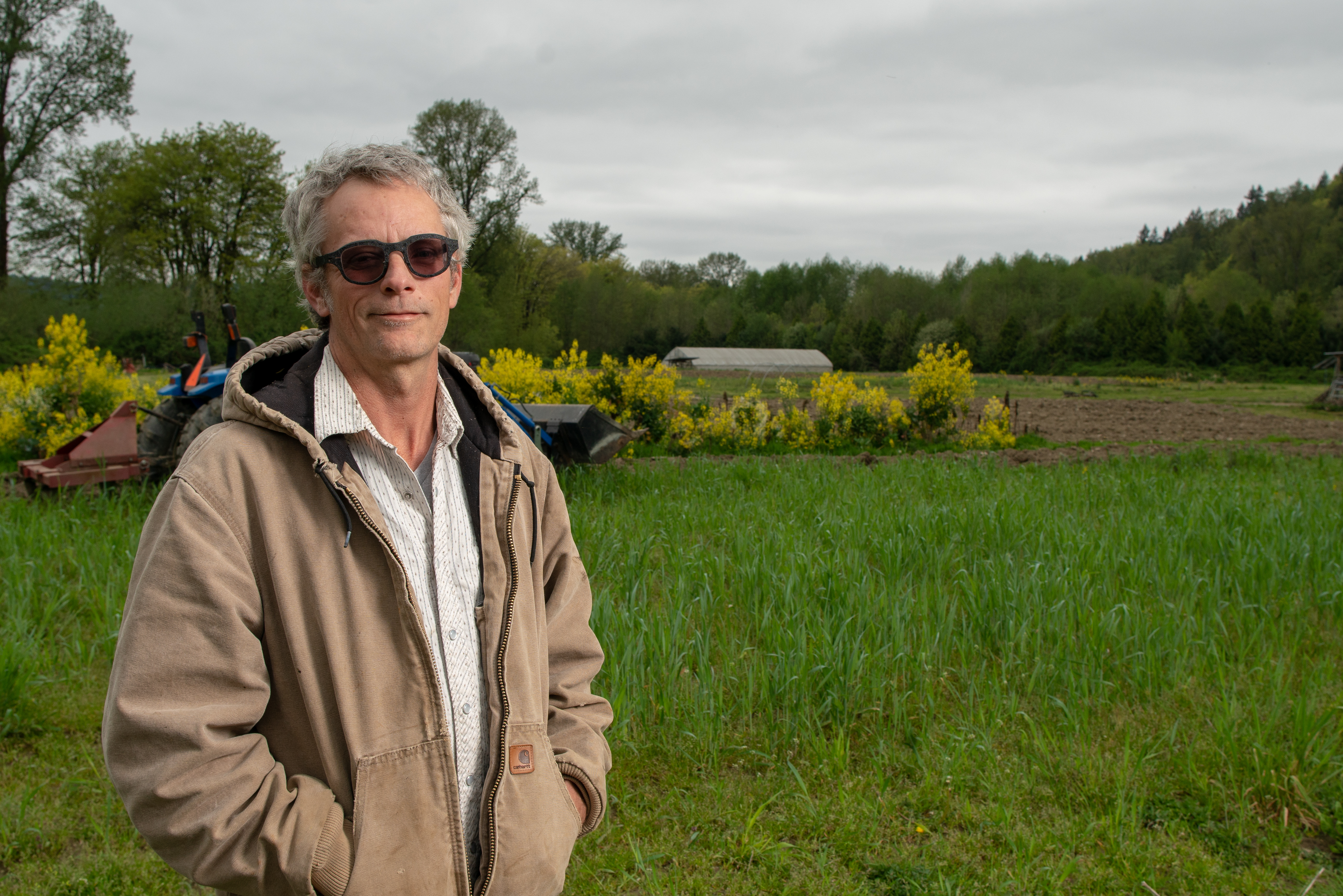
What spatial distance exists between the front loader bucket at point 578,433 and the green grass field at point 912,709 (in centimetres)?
181

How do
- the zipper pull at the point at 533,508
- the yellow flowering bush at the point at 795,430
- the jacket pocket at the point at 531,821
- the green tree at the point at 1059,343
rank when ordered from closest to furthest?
the jacket pocket at the point at 531,821 → the zipper pull at the point at 533,508 → the yellow flowering bush at the point at 795,430 → the green tree at the point at 1059,343

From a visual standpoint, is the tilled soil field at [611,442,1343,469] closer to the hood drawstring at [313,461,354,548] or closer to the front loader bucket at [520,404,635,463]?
the front loader bucket at [520,404,635,463]

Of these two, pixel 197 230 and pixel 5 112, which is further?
pixel 197 230

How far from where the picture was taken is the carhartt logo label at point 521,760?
1.48 metres

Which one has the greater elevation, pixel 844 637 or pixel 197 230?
pixel 197 230

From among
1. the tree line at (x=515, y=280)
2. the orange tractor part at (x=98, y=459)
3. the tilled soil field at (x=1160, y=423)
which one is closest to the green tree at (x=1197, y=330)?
the tree line at (x=515, y=280)

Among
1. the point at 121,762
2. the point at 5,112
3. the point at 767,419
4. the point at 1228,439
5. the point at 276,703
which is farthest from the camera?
the point at 5,112

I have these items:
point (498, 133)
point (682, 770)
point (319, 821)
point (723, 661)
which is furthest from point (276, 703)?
point (498, 133)

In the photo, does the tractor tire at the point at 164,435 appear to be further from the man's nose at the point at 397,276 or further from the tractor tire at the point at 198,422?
the man's nose at the point at 397,276

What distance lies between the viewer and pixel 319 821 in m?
1.29

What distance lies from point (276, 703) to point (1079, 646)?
3605 millimetres

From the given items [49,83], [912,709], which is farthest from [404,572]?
[49,83]

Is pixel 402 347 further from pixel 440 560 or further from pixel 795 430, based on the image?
pixel 795 430

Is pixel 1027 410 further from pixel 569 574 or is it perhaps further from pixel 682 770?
pixel 569 574
